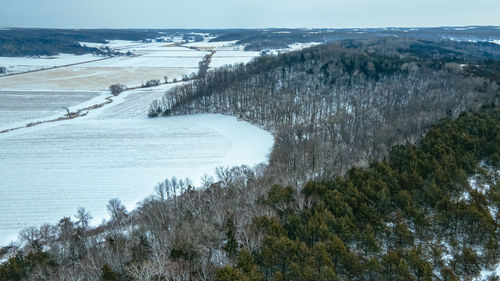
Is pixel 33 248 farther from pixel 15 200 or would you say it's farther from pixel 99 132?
pixel 99 132

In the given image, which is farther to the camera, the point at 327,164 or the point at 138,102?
the point at 138,102

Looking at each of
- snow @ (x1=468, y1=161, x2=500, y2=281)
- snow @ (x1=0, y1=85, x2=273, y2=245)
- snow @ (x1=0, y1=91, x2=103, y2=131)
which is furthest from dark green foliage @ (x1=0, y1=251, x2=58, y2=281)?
snow @ (x1=0, y1=91, x2=103, y2=131)

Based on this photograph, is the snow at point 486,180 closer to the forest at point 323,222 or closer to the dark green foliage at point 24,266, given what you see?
the forest at point 323,222

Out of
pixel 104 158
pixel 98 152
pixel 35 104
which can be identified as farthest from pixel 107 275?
pixel 35 104

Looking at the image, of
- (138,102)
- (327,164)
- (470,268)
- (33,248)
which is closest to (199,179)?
(327,164)

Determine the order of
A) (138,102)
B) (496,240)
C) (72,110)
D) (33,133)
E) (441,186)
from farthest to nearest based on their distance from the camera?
(138,102), (72,110), (33,133), (441,186), (496,240)

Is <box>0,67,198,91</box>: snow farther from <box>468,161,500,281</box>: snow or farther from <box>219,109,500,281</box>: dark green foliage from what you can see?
<box>468,161,500,281</box>: snow
